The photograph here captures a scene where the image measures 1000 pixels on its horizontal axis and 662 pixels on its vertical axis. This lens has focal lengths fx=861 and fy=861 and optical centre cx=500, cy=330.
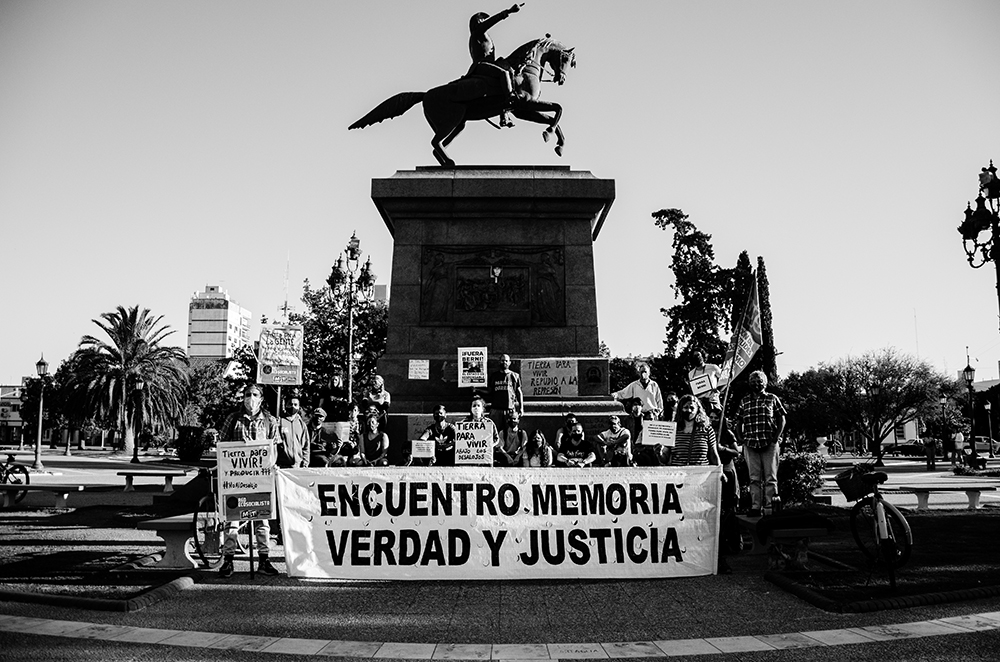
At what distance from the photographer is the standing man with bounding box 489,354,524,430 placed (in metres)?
14.3

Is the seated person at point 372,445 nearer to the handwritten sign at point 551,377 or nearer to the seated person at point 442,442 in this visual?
the seated person at point 442,442

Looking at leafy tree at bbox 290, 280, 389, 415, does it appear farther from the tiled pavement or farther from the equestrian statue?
A: the tiled pavement

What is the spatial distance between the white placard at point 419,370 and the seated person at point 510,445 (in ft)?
8.58

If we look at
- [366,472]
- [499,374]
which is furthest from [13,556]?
[499,374]

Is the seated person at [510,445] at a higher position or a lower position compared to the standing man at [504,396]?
lower

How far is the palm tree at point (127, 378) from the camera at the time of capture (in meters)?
55.8

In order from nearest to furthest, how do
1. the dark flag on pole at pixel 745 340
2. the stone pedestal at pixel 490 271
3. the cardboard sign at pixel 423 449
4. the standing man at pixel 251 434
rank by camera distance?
the standing man at pixel 251 434, the cardboard sign at pixel 423 449, the dark flag on pole at pixel 745 340, the stone pedestal at pixel 490 271

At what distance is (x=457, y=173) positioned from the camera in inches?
663

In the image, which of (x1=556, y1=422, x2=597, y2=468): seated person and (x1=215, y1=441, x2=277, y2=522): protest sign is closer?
(x1=215, y1=441, x2=277, y2=522): protest sign

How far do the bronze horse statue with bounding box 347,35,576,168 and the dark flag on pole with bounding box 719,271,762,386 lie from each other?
20.7 feet

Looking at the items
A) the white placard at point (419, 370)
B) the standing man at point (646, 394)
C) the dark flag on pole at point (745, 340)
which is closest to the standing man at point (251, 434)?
the white placard at point (419, 370)

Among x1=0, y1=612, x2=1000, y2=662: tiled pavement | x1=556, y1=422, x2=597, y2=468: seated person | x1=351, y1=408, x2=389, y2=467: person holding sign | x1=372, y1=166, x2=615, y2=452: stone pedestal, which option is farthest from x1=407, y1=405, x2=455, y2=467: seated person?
x1=0, y1=612, x2=1000, y2=662: tiled pavement

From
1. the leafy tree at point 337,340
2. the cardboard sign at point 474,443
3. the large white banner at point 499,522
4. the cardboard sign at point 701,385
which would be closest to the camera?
the large white banner at point 499,522

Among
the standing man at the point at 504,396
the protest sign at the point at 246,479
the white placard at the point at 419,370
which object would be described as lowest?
the protest sign at the point at 246,479
